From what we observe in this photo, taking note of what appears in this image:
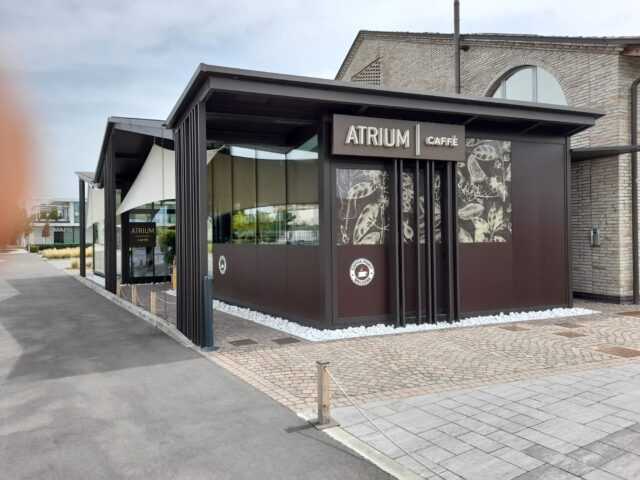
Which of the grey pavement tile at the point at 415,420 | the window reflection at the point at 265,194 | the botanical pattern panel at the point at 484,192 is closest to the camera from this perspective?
the grey pavement tile at the point at 415,420

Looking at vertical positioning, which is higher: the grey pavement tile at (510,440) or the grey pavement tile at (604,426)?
the grey pavement tile at (604,426)

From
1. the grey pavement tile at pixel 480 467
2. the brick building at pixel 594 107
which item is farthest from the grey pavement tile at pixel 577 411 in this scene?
the brick building at pixel 594 107

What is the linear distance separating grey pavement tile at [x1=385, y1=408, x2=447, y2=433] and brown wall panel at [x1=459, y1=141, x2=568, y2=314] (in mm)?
5999

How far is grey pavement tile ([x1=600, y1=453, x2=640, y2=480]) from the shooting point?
4039mm

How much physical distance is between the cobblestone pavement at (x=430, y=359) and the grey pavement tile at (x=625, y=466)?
2.19 m

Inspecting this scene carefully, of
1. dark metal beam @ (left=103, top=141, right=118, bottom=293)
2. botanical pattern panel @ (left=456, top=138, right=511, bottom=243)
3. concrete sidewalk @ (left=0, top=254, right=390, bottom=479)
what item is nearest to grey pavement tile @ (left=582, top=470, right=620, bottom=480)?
concrete sidewalk @ (left=0, top=254, right=390, bottom=479)

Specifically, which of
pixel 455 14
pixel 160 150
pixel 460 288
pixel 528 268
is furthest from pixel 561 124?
pixel 160 150

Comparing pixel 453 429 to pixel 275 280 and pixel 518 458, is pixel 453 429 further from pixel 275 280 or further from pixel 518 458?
pixel 275 280

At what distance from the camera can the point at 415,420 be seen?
528 cm

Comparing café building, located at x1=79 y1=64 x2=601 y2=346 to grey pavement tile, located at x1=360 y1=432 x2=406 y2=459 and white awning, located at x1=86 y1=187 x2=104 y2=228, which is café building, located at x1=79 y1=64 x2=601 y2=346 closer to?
grey pavement tile, located at x1=360 y1=432 x2=406 y2=459

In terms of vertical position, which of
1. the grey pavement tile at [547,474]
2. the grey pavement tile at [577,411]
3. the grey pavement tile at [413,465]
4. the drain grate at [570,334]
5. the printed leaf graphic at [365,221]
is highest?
the printed leaf graphic at [365,221]

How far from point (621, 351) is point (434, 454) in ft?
16.5

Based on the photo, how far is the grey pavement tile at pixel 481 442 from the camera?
4.61m

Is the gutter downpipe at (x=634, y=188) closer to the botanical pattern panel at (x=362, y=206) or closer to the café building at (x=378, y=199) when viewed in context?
the café building at (x=378, y=199)
